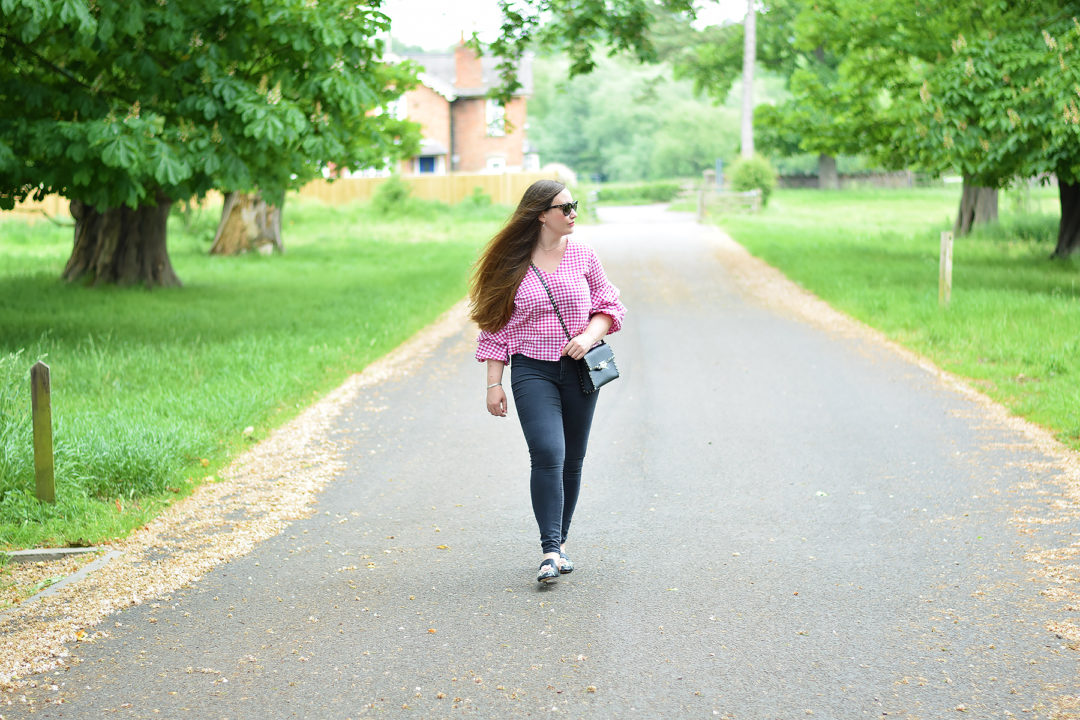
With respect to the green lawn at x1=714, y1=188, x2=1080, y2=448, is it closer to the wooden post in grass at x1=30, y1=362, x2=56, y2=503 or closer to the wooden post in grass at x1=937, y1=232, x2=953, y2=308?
the wooden post in grass at x1=937, y1=232, x2=953, y2=308

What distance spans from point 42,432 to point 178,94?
6432 mm

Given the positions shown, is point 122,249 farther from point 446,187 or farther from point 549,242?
point 446,187

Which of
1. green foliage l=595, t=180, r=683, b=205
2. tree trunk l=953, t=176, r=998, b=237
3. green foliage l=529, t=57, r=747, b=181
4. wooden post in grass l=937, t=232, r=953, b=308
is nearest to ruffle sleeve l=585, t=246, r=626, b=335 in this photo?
wooden post in grass l=937, t=232, r=953, b=308

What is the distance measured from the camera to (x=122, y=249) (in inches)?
771

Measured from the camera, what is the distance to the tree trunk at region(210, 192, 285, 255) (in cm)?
2817

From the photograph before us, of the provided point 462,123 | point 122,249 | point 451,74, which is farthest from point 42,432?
point 451,74

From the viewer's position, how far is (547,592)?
5344 mm

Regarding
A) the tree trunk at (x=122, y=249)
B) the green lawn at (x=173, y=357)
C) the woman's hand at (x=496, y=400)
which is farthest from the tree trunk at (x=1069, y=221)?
the woman's hand at (x=496, y=400)

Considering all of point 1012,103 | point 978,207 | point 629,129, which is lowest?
point 978,207

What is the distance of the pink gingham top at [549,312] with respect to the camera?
17.9ft

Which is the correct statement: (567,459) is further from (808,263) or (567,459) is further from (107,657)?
(808,263)

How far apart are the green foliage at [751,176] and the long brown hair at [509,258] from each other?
4155 cm

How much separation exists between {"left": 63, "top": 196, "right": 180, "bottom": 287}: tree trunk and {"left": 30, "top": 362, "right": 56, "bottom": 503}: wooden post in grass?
530 inches

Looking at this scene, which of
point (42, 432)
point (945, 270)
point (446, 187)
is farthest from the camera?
point (446, 187)
